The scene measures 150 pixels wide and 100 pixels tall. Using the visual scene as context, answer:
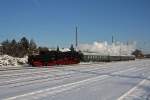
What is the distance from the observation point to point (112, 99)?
39.9ft

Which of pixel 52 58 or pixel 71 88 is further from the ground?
pixel 52 58

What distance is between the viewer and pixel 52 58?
51.8 meters

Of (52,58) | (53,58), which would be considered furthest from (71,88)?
(53,58)

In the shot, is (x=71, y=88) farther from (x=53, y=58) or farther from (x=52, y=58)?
(x=53, y=58)

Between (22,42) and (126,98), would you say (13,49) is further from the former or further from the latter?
(126,98)

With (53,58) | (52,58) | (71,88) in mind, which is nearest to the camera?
(71,88)

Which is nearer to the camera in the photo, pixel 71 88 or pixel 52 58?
pixel 71 88

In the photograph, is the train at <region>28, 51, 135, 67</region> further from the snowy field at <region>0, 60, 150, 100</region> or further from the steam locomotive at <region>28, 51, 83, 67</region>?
the snowy field at <region>0, 60, 150, 100</region>

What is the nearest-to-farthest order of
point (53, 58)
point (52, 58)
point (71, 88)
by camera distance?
point (71, 88) → point (52, 58) → point (53, 58)

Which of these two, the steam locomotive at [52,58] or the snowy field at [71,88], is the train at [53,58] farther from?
the snowy field at [71,88]

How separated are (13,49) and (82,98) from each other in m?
71.4

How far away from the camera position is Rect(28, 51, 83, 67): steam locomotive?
48.1 m

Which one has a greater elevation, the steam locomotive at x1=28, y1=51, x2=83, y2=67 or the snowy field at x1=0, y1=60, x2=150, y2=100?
the steam locomotive at x1=28, y1=51, x2=83, y2=67

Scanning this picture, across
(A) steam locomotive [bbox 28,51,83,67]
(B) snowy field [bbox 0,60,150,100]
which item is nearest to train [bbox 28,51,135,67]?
(A) steam locomotive [bbox 28,51,83,67]
